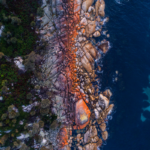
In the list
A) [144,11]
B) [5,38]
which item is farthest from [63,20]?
[144,11]

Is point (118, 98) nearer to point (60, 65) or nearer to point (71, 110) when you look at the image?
point (71, 110)

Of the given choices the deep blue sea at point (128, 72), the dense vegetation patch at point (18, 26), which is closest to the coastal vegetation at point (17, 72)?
the dense vegetation patch at point (18, 26)

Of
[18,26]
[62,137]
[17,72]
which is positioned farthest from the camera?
[62,137]

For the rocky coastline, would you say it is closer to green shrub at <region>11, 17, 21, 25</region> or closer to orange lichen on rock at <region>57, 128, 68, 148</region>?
orange lichen on rock at <region>57, 128, 68, 148</region>

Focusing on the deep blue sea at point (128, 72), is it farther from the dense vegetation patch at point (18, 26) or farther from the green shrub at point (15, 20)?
the green shrub at point (15, 20)

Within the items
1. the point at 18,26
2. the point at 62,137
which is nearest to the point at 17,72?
the point at 18,26

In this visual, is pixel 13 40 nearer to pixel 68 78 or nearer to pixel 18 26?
pixel 18 26
